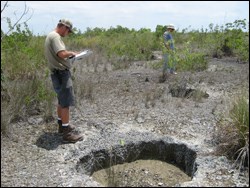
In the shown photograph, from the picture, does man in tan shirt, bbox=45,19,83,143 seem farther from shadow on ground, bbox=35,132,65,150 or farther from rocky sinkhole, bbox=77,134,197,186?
rocky sinkhole, bbox=77,134,197,186

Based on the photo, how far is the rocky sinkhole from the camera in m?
5.00

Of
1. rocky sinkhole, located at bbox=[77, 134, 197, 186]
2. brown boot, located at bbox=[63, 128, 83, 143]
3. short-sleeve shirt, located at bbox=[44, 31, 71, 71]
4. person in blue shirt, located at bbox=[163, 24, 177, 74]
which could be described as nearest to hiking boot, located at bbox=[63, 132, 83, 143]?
brown boot, located at bbox=[63, 128, 83, 143]

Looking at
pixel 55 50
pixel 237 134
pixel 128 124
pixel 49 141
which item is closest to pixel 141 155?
pixel 128 124

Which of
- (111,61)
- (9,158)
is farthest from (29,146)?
(111,61)

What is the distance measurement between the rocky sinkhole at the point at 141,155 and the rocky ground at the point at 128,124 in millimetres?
152

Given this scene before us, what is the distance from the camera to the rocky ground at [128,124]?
4254mm

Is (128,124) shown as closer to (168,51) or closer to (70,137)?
(70,137)

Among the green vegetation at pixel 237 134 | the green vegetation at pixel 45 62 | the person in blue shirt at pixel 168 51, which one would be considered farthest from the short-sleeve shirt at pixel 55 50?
the person in blue shirt at pixel 168 51

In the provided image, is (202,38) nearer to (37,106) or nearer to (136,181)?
(37,106)

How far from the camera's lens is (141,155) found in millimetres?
5449

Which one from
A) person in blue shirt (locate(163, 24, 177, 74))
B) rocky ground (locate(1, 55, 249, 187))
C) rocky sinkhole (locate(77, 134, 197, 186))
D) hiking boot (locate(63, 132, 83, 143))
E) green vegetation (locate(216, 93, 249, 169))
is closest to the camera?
rocky ground (locate(1, 55, 249, 187))

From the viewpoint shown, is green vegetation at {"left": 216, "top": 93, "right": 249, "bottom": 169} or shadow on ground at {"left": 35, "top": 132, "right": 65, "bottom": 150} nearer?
green vegetation at {"left": 216, "top": 93, "right": 249, "bottom": 169}

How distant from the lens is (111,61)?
39.4 feet

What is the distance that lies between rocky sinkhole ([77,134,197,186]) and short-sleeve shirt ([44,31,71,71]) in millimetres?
1254
